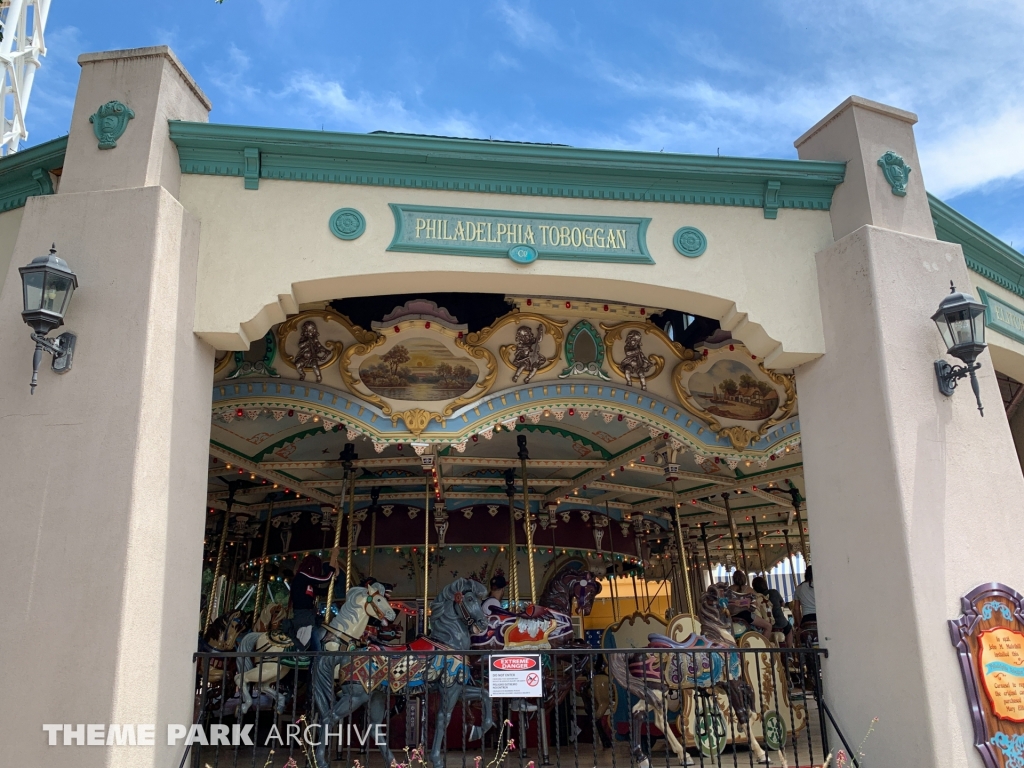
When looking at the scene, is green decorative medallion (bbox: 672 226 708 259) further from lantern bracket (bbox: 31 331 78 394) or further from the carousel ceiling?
lantern bracket (bbox: 31 331 78 394)

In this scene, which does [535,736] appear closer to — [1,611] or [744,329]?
[744,329]

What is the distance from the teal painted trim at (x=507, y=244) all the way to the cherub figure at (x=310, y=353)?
1.51 meters

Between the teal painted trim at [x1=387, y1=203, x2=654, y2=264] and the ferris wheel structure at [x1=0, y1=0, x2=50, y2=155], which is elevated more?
the ferris wheel structure at [x1=0, y1=0, x2=50, y2=155]

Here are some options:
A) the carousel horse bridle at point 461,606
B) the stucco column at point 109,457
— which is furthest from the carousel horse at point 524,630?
the stucco column at point 109,457

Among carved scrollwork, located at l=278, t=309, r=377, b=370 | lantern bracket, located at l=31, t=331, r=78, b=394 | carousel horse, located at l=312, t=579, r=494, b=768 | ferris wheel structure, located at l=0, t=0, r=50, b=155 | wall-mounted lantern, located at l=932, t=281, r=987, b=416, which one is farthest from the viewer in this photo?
ferris wheel structure, located at l=0, t=0, r=50, b=155

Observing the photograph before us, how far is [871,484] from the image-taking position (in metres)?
5.27

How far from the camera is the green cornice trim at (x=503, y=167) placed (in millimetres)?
5547

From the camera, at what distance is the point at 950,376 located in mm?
5379

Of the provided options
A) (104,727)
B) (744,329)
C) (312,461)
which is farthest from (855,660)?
(312,461)

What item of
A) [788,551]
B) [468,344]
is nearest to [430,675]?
[468,344]

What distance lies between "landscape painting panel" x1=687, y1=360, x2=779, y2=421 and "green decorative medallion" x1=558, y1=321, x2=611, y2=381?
0.93m

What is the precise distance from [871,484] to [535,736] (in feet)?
13.8

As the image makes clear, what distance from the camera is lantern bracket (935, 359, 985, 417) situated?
17.3 ft

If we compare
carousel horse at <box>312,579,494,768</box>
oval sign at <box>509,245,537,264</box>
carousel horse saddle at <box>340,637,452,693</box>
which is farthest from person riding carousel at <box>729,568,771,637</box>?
oval sign at <box>509,245,537,264</box>
